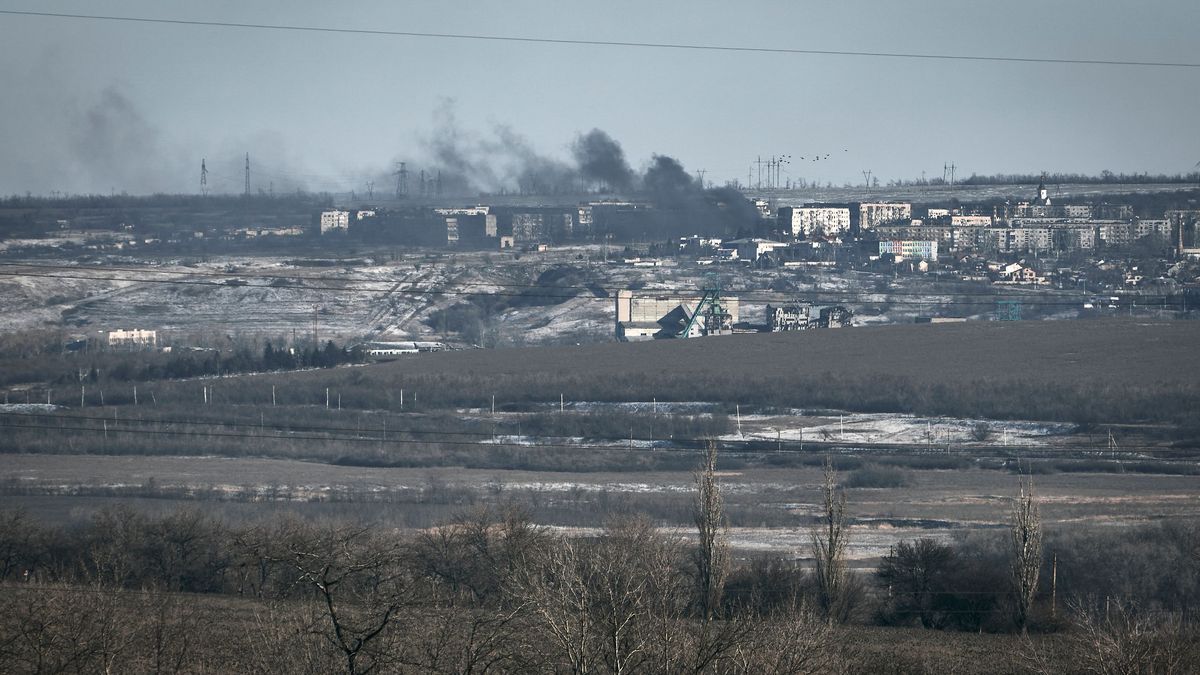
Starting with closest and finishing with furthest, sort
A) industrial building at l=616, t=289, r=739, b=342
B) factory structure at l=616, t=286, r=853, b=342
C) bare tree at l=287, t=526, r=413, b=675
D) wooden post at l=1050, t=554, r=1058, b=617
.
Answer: bare tree at l=287, t=526, r=413, b=675, wooden post at l=1050, t=554, r=1058, b=617, factory structure at l=616, t=286, r=853, b=342, industrial building at l=616, t=289, r=739, b=342

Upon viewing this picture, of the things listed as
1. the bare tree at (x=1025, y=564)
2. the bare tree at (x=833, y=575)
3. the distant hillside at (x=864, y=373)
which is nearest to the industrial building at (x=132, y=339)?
the distant hillside at (x=864, y=373)

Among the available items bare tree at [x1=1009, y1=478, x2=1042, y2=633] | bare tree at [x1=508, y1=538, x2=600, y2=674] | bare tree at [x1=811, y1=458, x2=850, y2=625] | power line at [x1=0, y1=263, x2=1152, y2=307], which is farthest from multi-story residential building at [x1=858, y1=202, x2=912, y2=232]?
bare tree at [x1=508, y1=538, x2=600, y2=674]

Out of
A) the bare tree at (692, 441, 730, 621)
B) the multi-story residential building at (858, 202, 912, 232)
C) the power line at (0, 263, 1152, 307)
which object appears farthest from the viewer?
the multi-story residential building at (858, 202, 912, 232)

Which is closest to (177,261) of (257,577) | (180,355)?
(180,355)

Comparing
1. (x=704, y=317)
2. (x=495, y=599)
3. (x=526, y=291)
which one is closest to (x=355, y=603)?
(x=495, y=599)

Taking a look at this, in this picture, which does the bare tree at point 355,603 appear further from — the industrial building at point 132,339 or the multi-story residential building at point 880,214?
the multi-story residential building at point 880,214

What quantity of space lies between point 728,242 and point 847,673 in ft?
228

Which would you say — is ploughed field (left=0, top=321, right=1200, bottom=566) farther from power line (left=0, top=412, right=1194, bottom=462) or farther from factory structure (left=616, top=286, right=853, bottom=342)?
factory structure (left=616, top=286, right=853, bottom=342)

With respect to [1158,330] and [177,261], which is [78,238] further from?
[1158,330]

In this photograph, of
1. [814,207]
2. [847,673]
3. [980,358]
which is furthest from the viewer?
[814,207]

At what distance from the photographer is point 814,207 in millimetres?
92875

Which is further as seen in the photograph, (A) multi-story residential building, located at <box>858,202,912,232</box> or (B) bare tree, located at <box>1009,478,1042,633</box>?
(A) multi-story residential building, located at <box>858,202,912,232</box>

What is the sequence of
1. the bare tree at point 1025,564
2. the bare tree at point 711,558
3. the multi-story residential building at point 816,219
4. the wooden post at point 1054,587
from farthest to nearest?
the multi-story residential building at point 816,219, the bare tree at point 711,558, the wooden post at point 1054,587, the bare tree at point 1025,564

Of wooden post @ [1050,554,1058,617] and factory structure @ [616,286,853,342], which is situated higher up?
factory structure @ [616,286,853,342]
